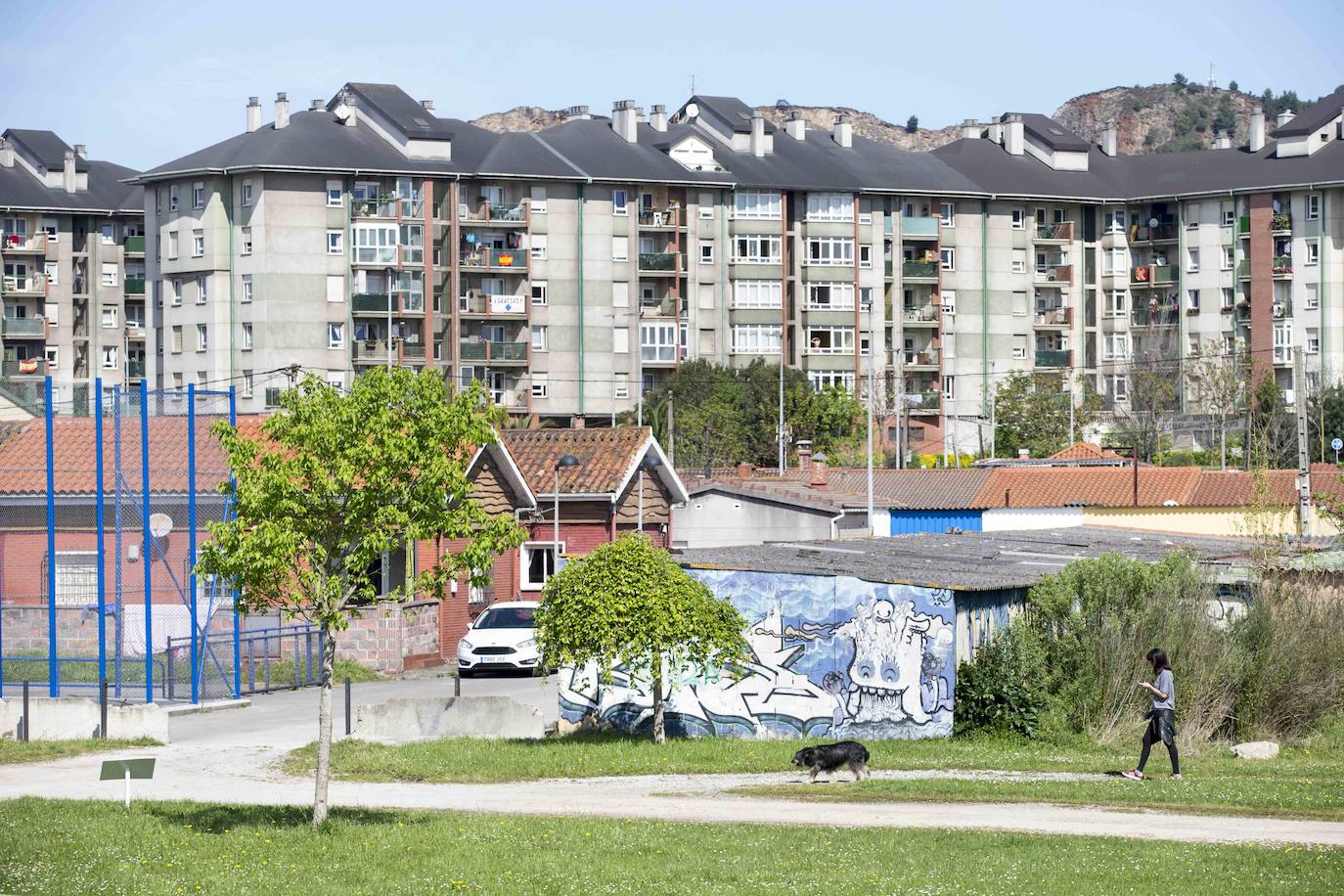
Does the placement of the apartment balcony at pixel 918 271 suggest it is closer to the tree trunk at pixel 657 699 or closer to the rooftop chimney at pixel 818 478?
the rooftop chimney at pixel 818 478

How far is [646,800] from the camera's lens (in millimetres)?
21906

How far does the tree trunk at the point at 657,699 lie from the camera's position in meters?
26.2

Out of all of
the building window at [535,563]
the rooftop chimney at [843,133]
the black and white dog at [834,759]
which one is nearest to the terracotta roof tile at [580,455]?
the building window at [535,563]

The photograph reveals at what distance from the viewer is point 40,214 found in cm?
12425

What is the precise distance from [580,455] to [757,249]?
230ft

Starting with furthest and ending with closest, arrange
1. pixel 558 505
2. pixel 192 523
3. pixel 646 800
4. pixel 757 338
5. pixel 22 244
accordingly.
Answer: pixel 22 244
pixel 757 338
pixel 558 505
pixel 192 523
pixel 646 800

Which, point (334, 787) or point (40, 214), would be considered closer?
point (334, 787)

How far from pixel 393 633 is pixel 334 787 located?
616 inches

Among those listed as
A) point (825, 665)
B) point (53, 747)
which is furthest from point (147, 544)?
point (825, 665)

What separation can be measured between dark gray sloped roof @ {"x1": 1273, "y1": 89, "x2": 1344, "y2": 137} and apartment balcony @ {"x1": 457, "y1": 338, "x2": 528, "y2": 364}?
53.3 m

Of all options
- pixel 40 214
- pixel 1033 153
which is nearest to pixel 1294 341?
pixel 1033 153

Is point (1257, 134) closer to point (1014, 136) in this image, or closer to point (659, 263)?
point (1014, 136)

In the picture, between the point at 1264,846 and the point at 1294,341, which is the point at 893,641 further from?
the point at 1294,341


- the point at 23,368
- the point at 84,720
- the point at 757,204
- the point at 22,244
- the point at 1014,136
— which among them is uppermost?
the point at 1014,136
